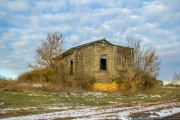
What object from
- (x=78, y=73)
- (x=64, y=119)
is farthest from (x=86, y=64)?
(x=64, y=119)

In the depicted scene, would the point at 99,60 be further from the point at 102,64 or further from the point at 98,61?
the point at 102,64

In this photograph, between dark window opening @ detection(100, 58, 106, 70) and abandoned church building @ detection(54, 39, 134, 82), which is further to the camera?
dark window opening @ detection(100, 58, 106, 70)

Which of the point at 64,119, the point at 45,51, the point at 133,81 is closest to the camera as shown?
the point at 64,119

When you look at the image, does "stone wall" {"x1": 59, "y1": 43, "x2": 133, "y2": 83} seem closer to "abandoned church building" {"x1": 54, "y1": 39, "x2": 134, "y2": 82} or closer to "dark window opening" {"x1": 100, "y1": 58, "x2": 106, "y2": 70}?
"abandoned church building" {"x1": 54, "y1": 39, "x2": 134, "y2": 82}

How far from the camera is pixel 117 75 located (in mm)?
37562

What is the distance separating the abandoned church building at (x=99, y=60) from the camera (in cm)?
3769

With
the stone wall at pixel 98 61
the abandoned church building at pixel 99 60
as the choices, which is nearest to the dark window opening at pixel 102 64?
the abandoned church building at pixel 99 60

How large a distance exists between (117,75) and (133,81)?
359 cm

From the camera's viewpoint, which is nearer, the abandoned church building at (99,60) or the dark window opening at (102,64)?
the abandoned church building at (99,60)

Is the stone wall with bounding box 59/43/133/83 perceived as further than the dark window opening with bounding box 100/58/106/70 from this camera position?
No

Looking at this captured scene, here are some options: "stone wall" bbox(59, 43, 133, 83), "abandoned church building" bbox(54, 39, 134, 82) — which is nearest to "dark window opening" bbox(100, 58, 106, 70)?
"abandoned church building" bbox(54, 39, 134, 82)

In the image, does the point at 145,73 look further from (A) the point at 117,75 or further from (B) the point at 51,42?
(B) the point at 51,42

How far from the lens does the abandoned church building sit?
124 feet

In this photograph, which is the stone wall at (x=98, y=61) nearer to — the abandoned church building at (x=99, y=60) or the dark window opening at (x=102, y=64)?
the abandoned church building at (x=99, y=60)
